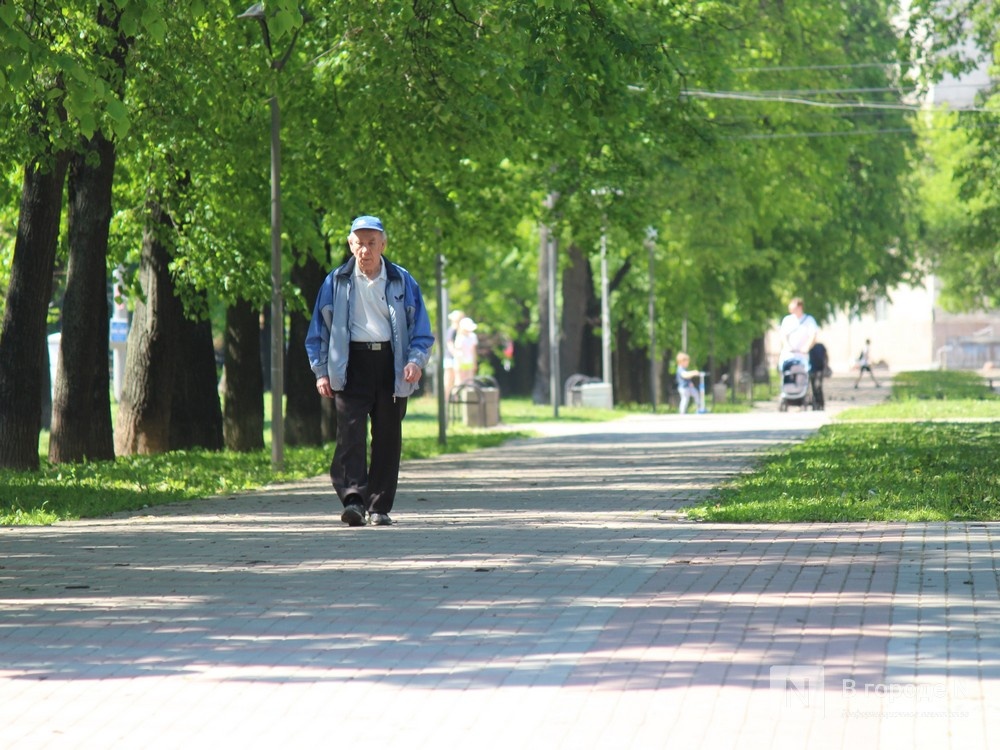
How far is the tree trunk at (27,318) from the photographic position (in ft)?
59.5

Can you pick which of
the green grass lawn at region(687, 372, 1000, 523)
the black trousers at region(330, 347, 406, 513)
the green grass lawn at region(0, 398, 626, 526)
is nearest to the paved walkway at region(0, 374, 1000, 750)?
the black trousers at region(330, 347, 406, 513)

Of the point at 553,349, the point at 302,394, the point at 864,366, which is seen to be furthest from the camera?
the point at 864,366

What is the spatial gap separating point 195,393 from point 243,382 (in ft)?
2.89

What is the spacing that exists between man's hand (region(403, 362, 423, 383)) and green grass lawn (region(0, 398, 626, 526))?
2.78 m

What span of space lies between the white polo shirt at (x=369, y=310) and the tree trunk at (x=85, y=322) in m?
6.99

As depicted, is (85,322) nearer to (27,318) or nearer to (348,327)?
(27,318)

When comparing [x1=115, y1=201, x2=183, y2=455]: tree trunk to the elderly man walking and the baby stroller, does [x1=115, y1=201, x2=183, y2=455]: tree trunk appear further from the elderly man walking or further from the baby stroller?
the baby stroller

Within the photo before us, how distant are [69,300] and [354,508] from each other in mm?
7989

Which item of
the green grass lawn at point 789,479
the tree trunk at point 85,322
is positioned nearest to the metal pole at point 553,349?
the green grass lawn at point 789,479

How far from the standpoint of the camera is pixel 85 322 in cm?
1923

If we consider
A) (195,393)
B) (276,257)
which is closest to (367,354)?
(276,257)

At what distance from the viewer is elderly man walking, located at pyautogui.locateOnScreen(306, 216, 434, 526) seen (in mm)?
12008

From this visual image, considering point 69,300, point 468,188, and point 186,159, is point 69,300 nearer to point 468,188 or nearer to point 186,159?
point 186,159

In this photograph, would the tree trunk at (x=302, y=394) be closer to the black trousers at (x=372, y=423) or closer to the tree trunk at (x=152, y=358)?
the tree trunk at (x=152, y=358)
